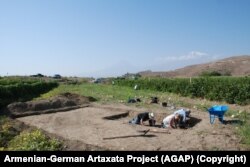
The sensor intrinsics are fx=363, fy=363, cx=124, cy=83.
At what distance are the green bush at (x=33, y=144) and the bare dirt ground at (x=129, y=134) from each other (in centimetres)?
49

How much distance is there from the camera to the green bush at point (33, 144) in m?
10.6

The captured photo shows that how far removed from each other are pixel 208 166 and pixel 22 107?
14.5 meters

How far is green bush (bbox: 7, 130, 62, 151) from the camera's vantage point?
10.6 meters

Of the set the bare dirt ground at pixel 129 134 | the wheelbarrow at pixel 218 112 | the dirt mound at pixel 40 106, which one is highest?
the wheelbarrow at pixel 218 112

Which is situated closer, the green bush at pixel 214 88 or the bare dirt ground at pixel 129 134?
the bare dirt ground at pixel 129 134

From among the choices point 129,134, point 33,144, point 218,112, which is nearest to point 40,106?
point 129,134

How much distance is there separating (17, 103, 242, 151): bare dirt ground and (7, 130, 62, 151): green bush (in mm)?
490

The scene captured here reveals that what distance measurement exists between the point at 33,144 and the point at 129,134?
3.44m

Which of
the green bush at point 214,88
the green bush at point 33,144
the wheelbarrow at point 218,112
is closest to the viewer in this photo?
the green bush at point 33,144

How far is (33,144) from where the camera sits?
35.9 feet

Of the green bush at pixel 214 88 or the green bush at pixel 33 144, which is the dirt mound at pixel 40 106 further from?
the green bush at pixel 214 88

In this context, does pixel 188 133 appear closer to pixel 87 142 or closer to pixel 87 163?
pixel 87 142

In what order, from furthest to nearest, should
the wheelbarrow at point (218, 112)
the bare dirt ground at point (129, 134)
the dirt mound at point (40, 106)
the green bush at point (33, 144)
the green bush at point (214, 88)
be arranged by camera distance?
the green bush at point (214, 88)
the dirt mound at point (40, 106)
the wheelbarrow at point (218, 112)
the bare dirt ground at point (129, 134)
the green bush at point (33, 144)

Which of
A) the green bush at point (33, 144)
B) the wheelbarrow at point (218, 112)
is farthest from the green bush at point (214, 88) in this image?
the green bush at point (33, 144)
